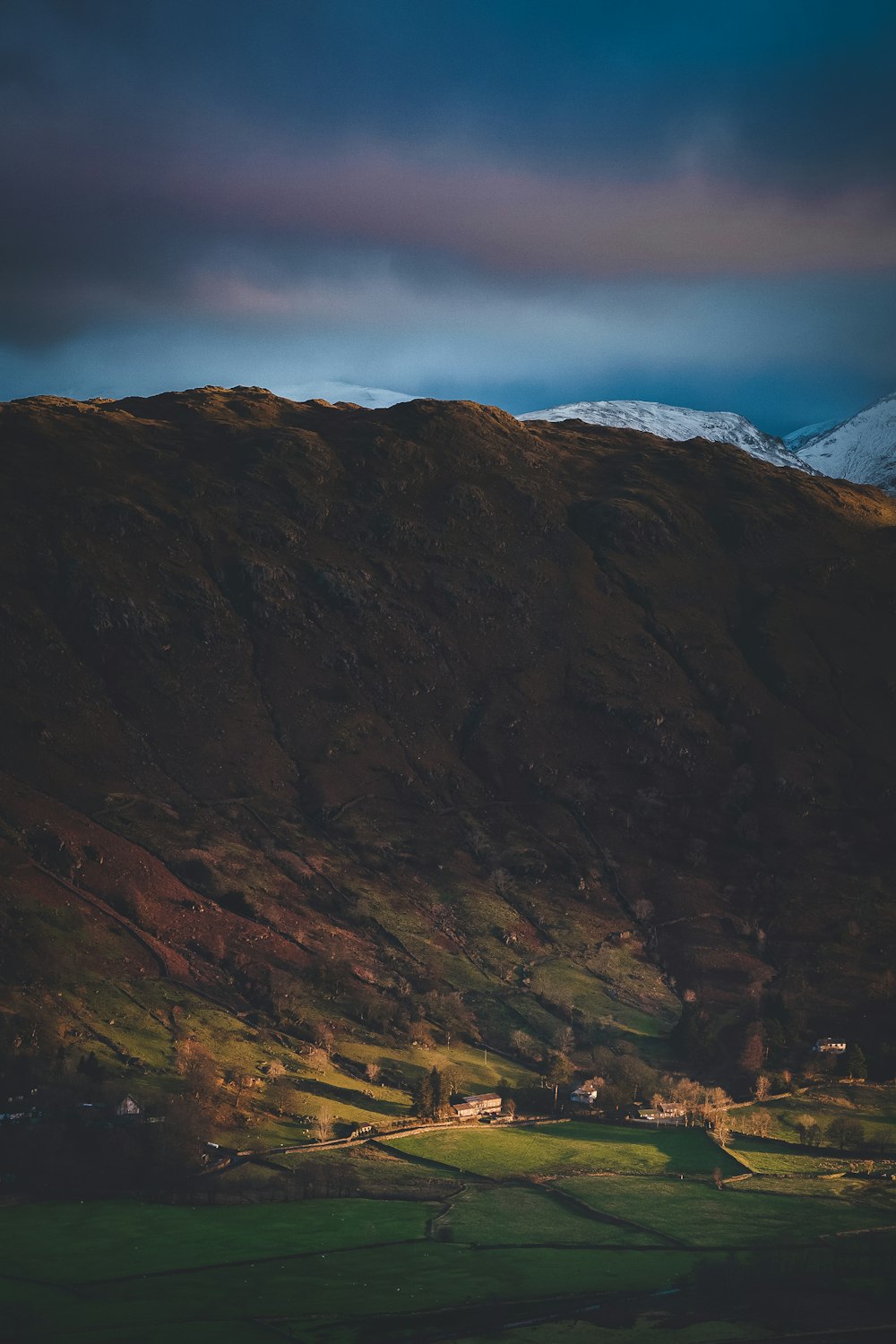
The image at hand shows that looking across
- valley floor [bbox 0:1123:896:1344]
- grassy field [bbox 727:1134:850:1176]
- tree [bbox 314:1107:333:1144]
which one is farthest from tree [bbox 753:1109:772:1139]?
tree [bbox 314:1107:333:1144]

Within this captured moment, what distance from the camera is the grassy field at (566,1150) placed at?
587 ft

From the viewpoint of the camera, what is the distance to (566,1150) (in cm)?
18638

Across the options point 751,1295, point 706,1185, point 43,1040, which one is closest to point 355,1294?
point 751,1295

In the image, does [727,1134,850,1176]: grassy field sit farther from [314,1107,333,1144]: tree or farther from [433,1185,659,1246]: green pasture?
[314,1107,333,1144]: tree

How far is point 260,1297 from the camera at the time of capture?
134m

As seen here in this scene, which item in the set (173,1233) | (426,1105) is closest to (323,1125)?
(426,1105)

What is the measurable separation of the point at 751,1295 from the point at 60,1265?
7297cm

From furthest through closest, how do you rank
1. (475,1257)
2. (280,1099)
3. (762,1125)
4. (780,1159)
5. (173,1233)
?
Result: (280,1099) < (762,1125) < (780,1159) < (173,1233) < (475,1257)

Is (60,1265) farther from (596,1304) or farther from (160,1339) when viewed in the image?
(596,1304)

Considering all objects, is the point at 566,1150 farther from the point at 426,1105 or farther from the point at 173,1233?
the point at 173,1233

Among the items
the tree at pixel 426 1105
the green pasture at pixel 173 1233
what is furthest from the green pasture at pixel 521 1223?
the tree at pixel 426 1105

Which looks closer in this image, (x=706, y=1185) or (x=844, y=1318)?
(x=844, y=1318)

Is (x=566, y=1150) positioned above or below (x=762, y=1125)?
below

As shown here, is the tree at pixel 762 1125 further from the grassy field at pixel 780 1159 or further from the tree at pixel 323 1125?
the tree at pixel 323 1125
